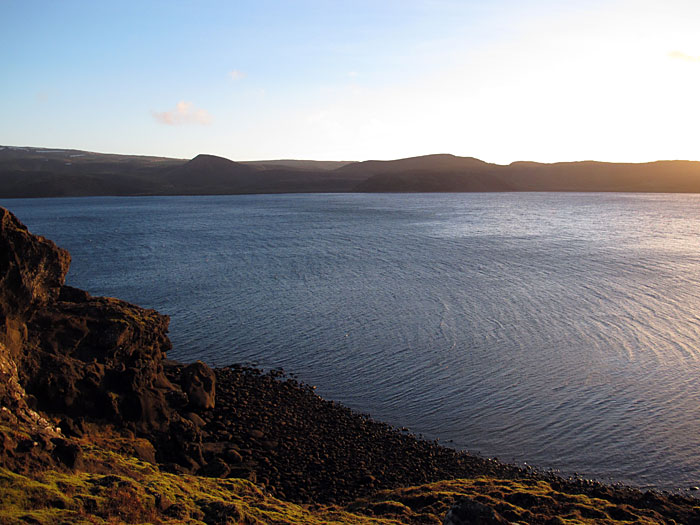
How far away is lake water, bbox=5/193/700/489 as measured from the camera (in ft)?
52.0

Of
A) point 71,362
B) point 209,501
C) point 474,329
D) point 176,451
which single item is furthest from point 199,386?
A: point 474,329

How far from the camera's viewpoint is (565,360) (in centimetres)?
2156

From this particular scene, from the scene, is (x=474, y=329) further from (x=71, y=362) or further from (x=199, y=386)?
(x=71, y=362)

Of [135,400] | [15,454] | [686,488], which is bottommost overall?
[686,488]

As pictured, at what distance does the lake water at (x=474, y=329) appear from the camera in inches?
624

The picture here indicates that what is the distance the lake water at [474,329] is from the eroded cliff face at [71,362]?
6.24 m

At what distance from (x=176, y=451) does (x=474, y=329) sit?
17030 mm

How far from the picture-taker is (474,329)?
25797mm

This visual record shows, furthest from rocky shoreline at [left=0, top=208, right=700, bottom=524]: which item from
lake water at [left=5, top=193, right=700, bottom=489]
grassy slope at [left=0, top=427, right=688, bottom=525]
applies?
lake water at [left=5, top=193, right=700, bottom=489]

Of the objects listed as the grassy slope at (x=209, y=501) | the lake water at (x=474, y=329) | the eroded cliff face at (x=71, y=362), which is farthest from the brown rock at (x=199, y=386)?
the lake water at (x=474, y=329)

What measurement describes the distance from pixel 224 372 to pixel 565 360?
14.1 metres

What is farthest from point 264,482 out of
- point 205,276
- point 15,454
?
point 205,276

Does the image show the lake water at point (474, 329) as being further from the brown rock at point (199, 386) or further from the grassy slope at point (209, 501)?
the brown rock at point (199, 386)

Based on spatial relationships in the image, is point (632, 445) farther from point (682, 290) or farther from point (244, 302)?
point (682, 290)
